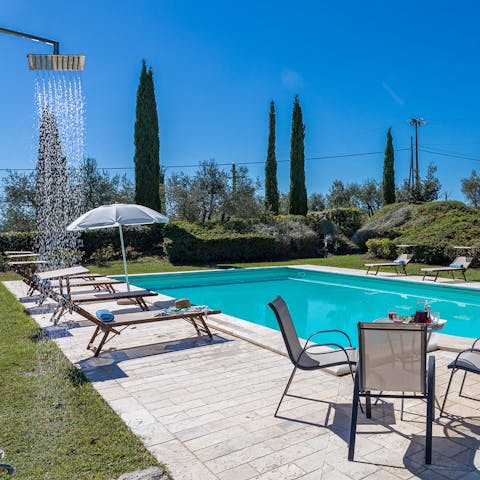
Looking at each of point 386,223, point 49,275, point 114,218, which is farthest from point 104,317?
point 386,223

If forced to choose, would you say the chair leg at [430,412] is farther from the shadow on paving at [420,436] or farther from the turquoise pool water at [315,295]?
the turquoise pool water at [315,295]

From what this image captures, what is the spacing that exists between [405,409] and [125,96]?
74.6ft

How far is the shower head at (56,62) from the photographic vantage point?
3.42 m

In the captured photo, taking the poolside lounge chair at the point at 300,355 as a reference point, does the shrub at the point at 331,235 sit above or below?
above

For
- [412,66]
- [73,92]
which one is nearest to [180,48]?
[73,92]

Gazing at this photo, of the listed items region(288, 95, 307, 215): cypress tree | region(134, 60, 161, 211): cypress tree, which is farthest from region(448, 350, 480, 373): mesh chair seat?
region(288, 95, 307, 215): cypress tree

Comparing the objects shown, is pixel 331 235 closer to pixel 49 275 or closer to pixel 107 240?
pixel 107 240

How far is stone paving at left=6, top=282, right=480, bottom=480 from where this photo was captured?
2.83 m

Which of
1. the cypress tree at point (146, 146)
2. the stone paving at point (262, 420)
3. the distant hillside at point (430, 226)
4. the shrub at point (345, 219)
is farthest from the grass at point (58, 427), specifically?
the shrub at point (345, 219)

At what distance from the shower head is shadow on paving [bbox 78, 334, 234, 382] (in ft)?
9.90

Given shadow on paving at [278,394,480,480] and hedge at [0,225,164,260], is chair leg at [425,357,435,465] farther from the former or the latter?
hedge at [0,225,164,260]

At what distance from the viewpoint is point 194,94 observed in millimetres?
21094

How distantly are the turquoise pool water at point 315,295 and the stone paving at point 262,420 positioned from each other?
388 cm

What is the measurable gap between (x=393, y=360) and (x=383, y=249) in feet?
54.8
